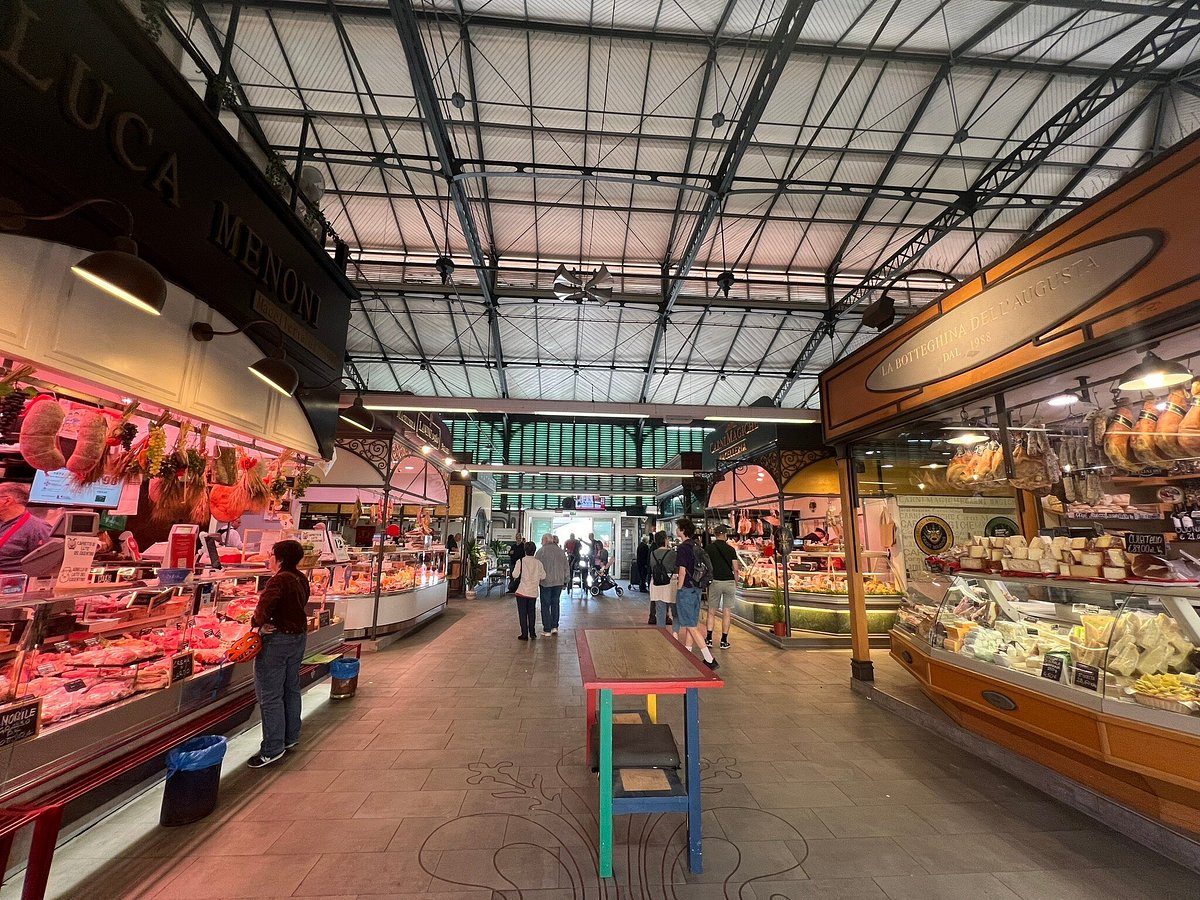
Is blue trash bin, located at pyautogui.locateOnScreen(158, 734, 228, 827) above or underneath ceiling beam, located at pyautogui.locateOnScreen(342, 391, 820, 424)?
underneath

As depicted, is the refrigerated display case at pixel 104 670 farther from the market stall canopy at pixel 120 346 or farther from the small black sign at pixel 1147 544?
the small black sign at pixel 1147 544

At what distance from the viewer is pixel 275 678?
324 cm

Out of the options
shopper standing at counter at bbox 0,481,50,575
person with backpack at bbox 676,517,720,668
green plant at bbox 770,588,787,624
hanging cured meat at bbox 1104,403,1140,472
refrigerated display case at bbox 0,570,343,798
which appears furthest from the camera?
green plant at bbox 770,588,787,624

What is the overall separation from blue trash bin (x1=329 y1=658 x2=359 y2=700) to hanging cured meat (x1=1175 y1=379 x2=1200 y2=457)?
669 centimetres

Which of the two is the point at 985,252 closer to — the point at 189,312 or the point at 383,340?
the point at 189,312

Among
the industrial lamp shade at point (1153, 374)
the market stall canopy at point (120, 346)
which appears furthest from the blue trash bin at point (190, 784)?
the industrial lamp shade at point (1153, 374)

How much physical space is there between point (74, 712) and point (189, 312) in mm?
2440

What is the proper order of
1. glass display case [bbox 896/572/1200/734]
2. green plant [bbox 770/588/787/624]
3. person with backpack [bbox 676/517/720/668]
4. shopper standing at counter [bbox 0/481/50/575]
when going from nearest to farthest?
glass display case [bbox 896/572/1200/734]
shopper standing at counter [bbox 0/481/50/575]
person with backpack [bbox 676/517/720/668]
green plant [bbox 770/588/787/624]

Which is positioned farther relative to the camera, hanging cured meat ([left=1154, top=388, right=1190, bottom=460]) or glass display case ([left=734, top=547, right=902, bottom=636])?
glass display case ([left=734, top=547, right=902, bottom=636])

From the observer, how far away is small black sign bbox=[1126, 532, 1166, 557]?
2869 mm

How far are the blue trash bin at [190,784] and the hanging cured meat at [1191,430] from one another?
233 inches

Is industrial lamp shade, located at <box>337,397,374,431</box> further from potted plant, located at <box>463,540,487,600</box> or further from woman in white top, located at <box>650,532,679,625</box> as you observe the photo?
potted plant, located at <box>463,540,487,600</box>

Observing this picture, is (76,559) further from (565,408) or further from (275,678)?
(565,408)

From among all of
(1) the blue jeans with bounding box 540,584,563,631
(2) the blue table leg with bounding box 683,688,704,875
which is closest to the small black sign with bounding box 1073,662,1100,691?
(2) the blue table leg with bounding box 683,688,704,875
